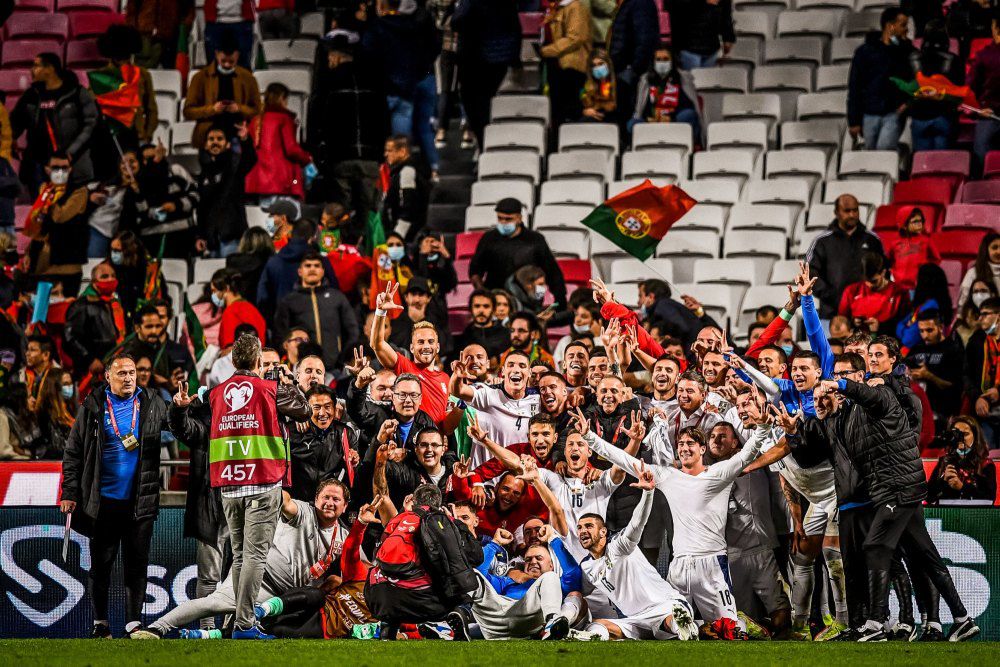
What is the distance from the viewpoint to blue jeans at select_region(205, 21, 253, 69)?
57.1ft

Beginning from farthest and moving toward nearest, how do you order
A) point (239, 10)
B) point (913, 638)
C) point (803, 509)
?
point (239, 10), point (803, 509), point (913, 638)

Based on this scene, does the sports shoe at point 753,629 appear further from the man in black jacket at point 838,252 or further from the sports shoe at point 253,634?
the man in black jacket at point 838,252

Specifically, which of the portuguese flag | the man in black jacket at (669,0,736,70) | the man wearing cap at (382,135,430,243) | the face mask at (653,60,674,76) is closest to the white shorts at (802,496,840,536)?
the portuguese flag

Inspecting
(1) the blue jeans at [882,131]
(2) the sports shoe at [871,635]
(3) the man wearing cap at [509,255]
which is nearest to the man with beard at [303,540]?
(2) the sports shoe at [871,635]

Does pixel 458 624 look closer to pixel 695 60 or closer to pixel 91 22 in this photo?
pixel 695 60

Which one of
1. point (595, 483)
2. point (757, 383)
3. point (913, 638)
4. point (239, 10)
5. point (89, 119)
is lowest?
point (913, 638)

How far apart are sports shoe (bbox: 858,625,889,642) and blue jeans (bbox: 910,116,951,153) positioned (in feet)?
22.9

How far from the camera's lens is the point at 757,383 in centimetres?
1094

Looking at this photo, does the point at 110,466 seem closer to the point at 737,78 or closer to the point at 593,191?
the point at 593,191

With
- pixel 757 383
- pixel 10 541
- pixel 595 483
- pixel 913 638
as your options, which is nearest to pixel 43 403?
pixel 10 541

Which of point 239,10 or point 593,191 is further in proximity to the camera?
point 239,10

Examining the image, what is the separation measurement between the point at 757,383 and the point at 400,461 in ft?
7.74

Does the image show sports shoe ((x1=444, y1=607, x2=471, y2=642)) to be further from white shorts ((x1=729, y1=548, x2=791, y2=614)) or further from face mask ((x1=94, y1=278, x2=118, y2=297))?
face mask ((x1=94, y1=278, x2=118, y2=297))

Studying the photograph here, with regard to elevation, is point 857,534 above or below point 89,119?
below
